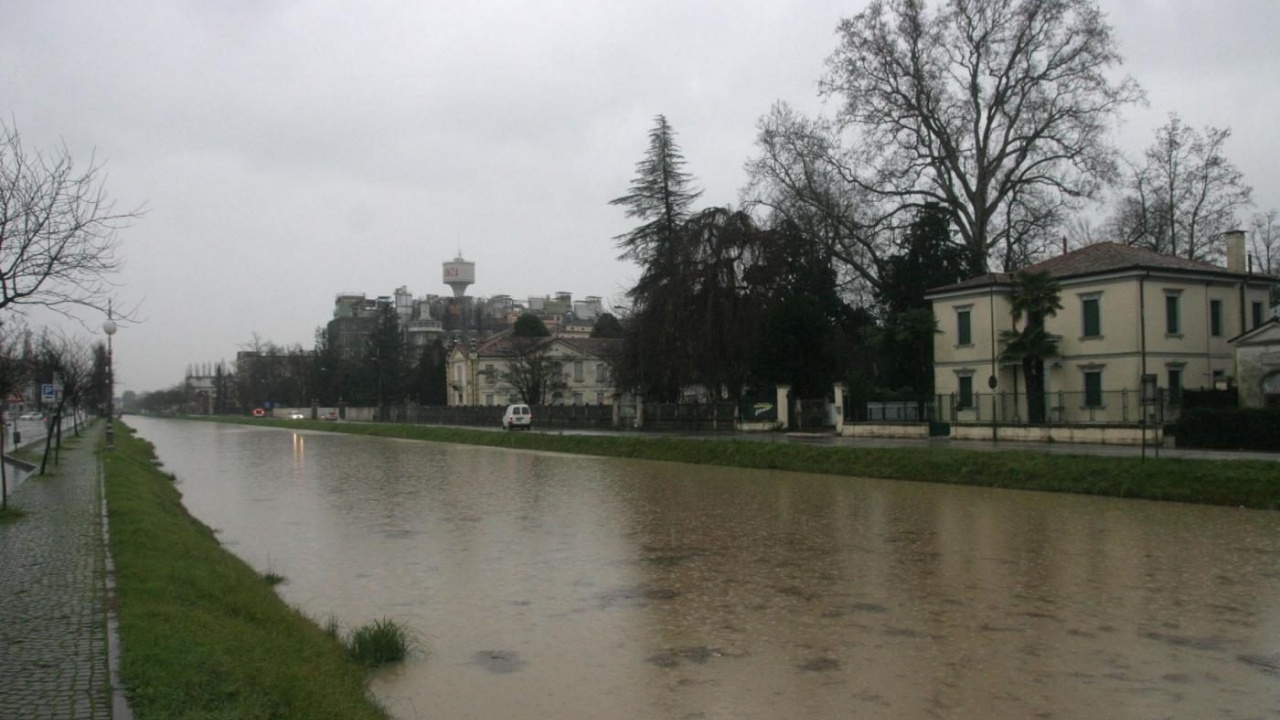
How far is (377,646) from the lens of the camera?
30.8 ft

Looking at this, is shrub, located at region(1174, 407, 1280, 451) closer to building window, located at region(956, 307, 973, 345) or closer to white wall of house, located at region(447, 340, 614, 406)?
building window, located at region(956, 307, 973, 345)

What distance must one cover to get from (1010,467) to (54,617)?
21.6m

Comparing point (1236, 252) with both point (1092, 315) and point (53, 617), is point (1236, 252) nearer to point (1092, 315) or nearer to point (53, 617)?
point (1092, 315)

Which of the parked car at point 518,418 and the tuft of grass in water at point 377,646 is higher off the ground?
the parked car at point 518,418

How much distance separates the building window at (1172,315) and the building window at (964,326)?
25.5 feet

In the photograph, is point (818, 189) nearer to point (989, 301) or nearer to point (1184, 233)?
point (989, 301)

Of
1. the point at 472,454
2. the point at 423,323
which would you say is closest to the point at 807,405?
the point at 472,454

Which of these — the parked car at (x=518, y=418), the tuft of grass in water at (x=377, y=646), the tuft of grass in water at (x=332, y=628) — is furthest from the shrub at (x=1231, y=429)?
the parked car at (x=518, y=418)

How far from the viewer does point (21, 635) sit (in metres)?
8.45

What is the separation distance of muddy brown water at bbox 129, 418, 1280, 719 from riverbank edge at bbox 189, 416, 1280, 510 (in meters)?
1.03

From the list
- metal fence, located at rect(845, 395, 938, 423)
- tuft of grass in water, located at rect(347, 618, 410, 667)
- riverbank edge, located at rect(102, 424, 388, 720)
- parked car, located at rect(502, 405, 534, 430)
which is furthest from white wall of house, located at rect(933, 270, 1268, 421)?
tuft of grass in water, located at rect(347, 618, 410, 667)

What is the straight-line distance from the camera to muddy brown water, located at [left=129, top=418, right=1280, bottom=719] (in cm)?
829

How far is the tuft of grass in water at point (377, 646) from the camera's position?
9.31 metres

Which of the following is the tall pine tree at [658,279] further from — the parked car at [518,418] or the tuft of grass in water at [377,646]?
the tuft of grass in water at [377,646]
